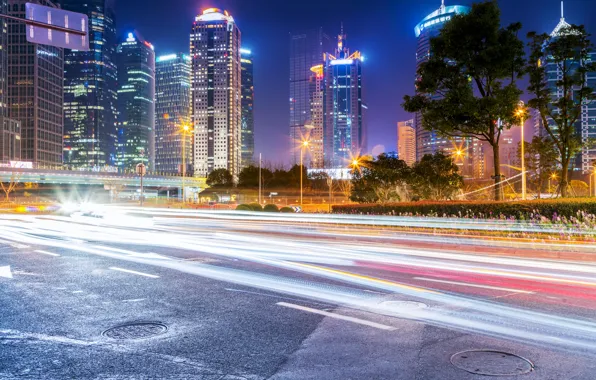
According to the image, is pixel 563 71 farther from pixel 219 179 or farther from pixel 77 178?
pixel 219 179

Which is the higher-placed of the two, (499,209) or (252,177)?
(252,177)

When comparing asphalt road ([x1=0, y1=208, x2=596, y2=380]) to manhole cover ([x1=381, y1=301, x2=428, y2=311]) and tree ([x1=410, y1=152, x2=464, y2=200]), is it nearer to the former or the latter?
manhole cover ([x1=381, y1=301, x2=428, y2=311])

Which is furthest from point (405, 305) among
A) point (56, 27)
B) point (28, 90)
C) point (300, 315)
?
point (28, 90)

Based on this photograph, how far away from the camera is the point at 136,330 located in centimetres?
730

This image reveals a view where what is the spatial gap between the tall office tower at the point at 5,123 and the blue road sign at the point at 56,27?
156794 mm

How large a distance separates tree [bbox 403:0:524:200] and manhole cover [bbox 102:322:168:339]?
2044 centimetres

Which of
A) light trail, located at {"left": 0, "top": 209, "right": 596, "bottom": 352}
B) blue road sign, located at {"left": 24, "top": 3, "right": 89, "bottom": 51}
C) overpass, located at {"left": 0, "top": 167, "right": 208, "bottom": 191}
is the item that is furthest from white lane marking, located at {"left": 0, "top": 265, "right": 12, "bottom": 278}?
overpass, located at {"left": 0, "top": 167, "right": 208, "bottom": 191}

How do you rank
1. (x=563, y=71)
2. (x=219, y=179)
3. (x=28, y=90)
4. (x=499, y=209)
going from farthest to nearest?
(x=28, y=90) → (x=219, y=179) → (x=563, y=71) → (x=499, y=209)

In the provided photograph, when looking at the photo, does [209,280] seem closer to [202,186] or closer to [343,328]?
[343,328]

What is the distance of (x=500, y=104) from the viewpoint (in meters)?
24.4

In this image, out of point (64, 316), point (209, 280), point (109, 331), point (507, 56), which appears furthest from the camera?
point (507, 56)

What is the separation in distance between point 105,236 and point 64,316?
51.2ft

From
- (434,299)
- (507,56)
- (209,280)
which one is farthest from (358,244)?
(507,56)

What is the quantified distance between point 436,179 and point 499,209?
14.7 metres
